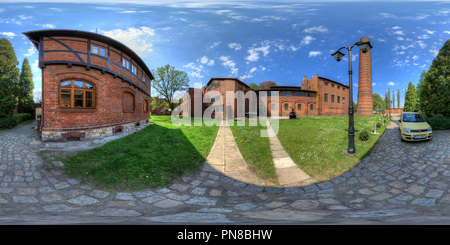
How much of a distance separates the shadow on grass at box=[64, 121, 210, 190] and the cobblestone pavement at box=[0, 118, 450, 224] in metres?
0.33

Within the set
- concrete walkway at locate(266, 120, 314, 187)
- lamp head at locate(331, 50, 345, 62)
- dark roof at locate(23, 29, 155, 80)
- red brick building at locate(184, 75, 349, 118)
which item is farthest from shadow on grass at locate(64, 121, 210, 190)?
red brick building at locate(184, 75, 349, 118)

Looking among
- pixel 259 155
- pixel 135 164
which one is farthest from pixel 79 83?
pixel 259 155

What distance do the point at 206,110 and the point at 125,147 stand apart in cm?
1836

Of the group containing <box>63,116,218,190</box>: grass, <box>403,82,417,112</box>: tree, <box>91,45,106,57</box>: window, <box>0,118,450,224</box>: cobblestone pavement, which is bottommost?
<box>0,118,450,224</box>: cobblestone pavement

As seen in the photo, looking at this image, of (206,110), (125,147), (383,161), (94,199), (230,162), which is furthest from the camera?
(206,110)

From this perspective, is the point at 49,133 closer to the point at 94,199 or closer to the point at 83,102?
the point at 83,102

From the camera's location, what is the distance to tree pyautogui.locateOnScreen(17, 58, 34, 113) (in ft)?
30.0

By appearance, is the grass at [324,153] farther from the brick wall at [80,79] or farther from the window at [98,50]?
the window at [98,50]

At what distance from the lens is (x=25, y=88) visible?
32.5 feet

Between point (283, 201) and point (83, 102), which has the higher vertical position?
point (83, 102)

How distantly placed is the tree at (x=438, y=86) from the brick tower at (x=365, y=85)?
1907 cm

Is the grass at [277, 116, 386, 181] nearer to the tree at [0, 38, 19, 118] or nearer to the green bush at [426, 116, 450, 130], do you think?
the green bush at [426, 116, 450, 130]

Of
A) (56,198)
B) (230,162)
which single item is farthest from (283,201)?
(56,198)

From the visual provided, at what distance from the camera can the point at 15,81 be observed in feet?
28.0
